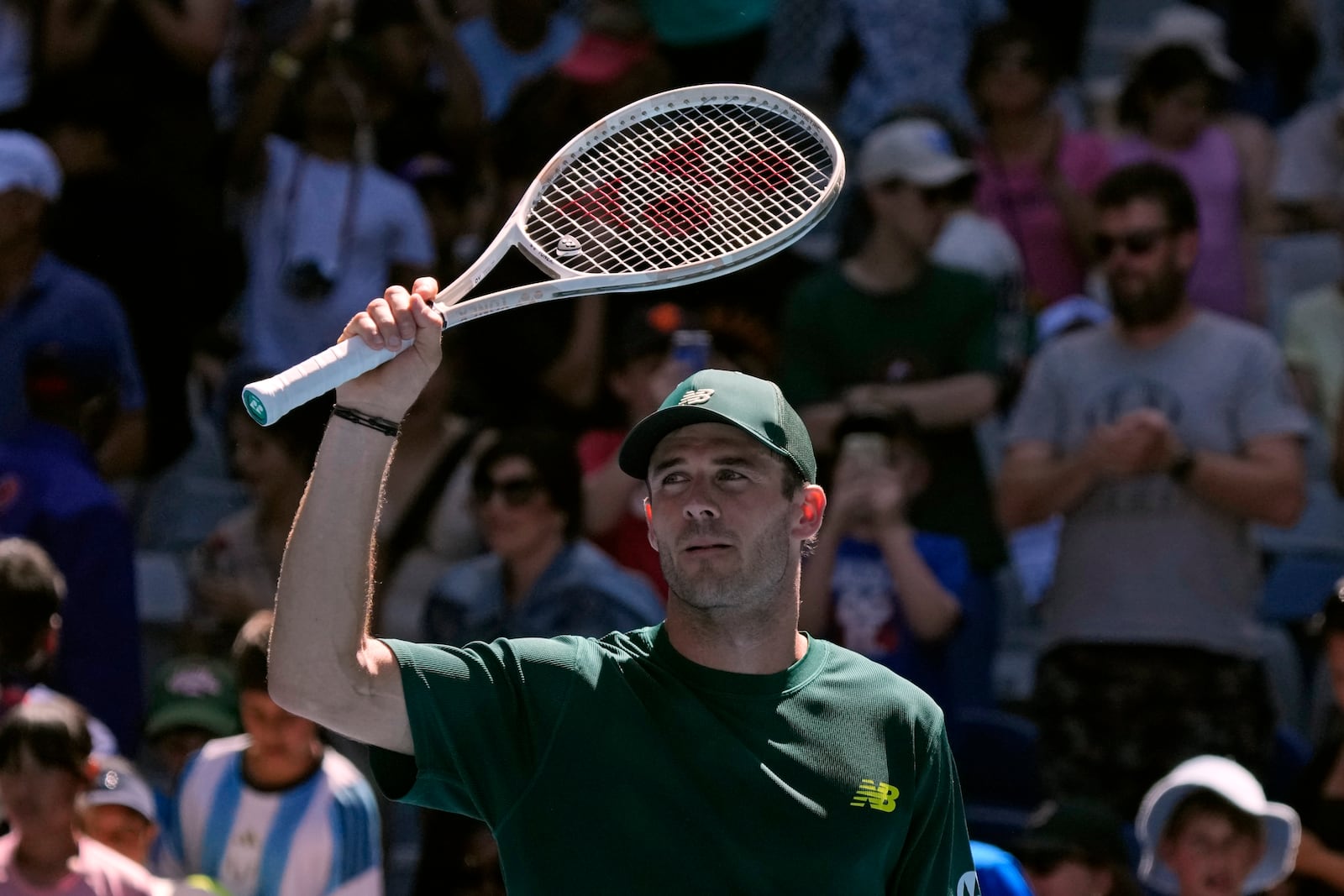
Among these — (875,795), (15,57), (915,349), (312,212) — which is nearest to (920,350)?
(915,349)

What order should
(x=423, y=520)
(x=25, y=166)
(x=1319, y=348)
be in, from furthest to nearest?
(x=1319, y=348) < (x=25, y=166) < (x=423, y=520)

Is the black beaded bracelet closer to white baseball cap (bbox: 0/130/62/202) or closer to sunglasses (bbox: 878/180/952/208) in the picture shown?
sunglasses (bbox: 878/180/952/208)

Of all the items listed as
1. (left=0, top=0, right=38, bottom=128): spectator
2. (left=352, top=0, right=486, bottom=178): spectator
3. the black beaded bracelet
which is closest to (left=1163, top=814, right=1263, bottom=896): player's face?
the black beaded bracelet

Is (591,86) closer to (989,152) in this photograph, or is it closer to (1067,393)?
(989,152)

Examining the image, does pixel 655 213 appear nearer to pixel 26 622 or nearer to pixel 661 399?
pixel 26 622

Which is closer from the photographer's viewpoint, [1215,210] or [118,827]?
[118,827]

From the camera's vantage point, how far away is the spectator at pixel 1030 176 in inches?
329

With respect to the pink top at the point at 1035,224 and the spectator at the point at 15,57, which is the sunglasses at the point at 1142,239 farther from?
the spectator at the point at 15,57

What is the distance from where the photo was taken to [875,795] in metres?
3.10

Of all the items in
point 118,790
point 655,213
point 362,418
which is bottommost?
point 118,790

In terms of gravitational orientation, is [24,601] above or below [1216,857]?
above

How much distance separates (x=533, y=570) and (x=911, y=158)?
2177mm

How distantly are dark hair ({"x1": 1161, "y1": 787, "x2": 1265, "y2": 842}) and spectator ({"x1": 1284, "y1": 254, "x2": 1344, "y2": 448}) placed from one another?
2.64 m

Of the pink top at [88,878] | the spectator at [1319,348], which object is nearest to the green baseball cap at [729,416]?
the pink top at [88,878]
